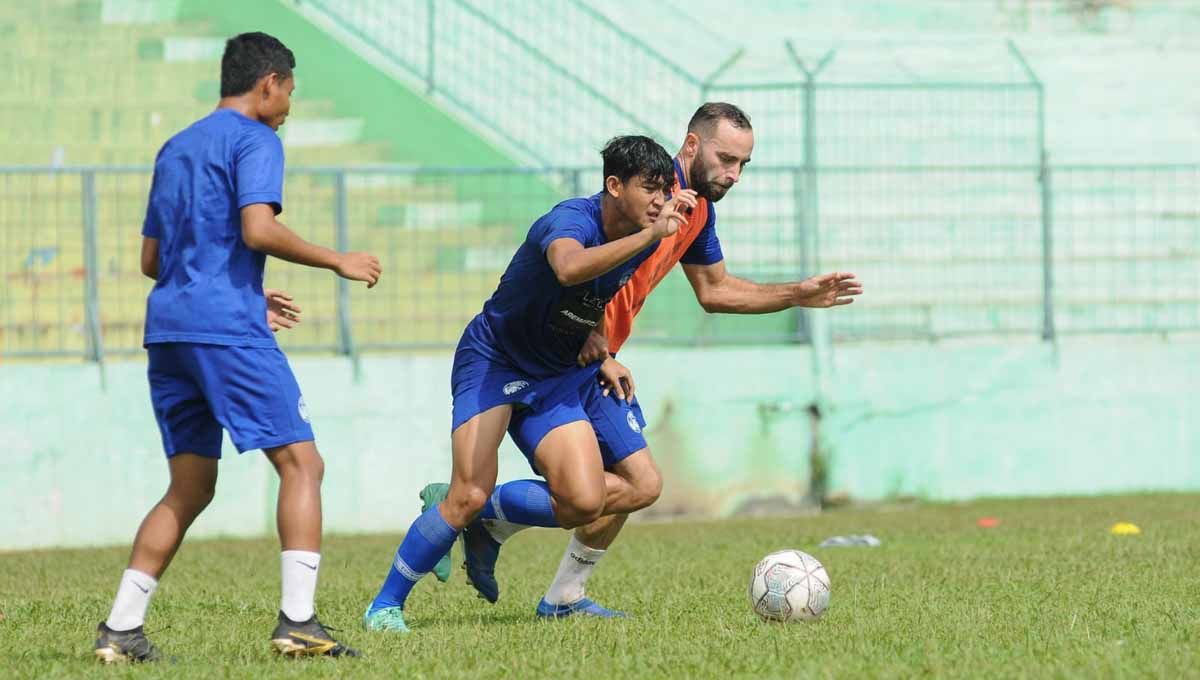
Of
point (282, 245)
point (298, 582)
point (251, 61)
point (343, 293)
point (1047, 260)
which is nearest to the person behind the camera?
point (282, 245)

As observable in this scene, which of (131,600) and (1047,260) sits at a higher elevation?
(1047,260)

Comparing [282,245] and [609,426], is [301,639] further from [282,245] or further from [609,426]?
[609,426]

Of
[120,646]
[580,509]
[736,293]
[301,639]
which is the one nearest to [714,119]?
[736,293]

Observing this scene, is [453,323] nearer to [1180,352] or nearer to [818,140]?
[818,140]

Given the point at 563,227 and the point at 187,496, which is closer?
the point at 187,496

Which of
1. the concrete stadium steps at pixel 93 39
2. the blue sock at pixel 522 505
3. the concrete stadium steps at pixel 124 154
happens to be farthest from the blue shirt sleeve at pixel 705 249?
the concrete stadium steps at pixel 93 39

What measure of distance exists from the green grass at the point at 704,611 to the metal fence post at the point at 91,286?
1.48 m

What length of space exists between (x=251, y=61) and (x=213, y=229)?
578 mm

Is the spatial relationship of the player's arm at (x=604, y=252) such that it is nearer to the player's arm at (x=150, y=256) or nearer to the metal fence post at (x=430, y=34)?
the player's arm at (x=150, y=256)

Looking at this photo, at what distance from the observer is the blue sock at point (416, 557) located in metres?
7.07

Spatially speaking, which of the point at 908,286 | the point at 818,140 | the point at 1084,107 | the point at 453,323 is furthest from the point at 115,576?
the point at 1084,107

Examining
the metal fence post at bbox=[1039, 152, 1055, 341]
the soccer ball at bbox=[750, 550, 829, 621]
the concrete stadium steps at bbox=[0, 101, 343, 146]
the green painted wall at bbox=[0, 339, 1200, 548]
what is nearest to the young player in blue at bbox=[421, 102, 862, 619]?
the soccer ball at bbox=[750, 550, 829, 621]

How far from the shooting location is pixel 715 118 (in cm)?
720

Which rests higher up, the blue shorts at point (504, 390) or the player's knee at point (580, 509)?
the blue shorts at point (504, 390)
